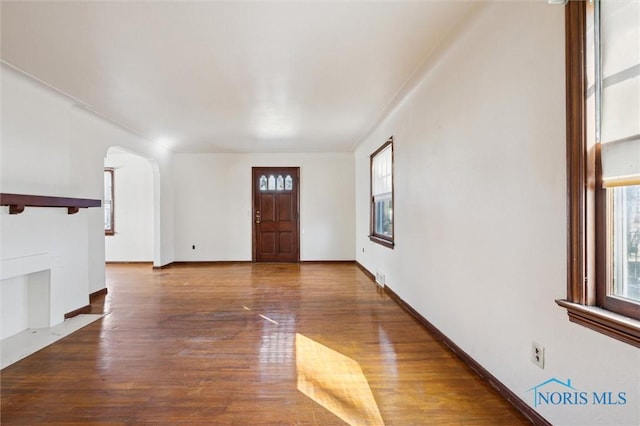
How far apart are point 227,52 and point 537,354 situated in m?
2.84

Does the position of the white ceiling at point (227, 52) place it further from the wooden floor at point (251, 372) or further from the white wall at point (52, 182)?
the wooden floor at point (251, 372)

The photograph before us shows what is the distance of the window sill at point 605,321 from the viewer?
105 cm

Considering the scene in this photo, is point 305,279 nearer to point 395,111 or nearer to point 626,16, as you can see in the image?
point 395,111

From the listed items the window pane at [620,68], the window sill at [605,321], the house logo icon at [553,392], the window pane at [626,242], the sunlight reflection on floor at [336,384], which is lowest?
the sunlight reflection on floor at [336,384]

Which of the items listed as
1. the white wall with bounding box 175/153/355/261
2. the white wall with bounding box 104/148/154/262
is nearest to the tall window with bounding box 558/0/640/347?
the white wall with bounding box 175/153/355/261

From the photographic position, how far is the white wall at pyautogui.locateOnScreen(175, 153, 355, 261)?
643 centimetres

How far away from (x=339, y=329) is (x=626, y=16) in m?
2.73

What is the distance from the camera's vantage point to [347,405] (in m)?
1.73

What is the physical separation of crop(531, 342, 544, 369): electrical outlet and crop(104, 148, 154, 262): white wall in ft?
22.3

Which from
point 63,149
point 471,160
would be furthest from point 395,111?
point 63,149

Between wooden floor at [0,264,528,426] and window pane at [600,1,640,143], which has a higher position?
window pane at [600,1,640,143]

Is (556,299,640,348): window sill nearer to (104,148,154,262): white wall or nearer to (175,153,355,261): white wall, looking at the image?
(175,153,355,261): white wall

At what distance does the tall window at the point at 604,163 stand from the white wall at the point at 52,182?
4011 mm

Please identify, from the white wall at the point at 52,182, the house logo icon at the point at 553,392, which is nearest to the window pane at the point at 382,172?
the house logo icon at the point at 553,392
